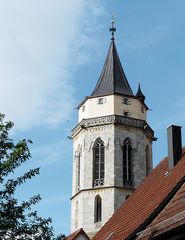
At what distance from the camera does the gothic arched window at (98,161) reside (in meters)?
46.1

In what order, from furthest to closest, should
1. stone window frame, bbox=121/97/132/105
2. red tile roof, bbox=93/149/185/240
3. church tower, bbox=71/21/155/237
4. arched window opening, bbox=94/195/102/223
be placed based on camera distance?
stone window frame, bbox=121/97/132/105, church tower, bbox=71/21/155/237, arched window opening, bbox=94/195/102/223, red tile roof, bbox=93/149/185/240

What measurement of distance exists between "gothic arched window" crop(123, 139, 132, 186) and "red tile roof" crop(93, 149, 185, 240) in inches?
1104

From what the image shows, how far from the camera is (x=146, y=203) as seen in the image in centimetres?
1580

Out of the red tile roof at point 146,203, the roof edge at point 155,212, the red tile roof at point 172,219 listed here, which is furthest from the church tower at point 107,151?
the red tile roof at point 172,219

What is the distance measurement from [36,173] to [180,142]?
13.0ft

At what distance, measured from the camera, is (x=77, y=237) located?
22234 millimetres

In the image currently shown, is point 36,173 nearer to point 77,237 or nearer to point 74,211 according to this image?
point 77,237

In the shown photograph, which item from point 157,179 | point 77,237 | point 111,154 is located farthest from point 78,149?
point 157,179

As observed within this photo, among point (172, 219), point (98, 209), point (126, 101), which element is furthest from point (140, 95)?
point (172, 219)

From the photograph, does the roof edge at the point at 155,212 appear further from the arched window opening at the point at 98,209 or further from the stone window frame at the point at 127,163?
the stone window frame at the point at 127,163

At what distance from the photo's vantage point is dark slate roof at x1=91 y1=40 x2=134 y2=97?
49750mm

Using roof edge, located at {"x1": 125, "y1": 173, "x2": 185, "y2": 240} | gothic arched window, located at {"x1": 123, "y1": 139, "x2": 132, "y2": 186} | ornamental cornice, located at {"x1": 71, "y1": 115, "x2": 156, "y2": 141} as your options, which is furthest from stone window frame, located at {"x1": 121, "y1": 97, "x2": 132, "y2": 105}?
roof edge, located at {"x1": 125, "y1": 173, "x2": 185, "y2": 240}

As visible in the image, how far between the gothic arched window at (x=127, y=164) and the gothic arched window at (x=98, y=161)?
151cm

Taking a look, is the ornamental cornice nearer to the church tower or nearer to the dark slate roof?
the church tower
